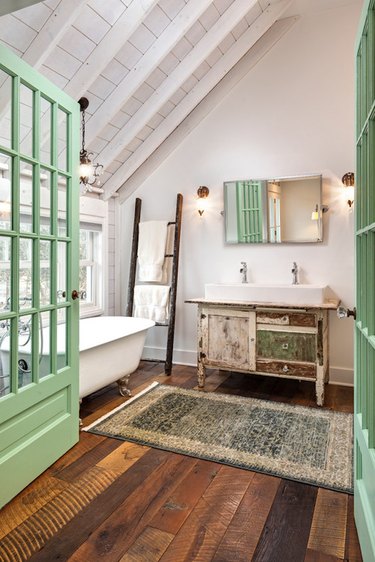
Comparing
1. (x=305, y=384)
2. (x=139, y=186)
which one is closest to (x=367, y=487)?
(x=305, y=384)

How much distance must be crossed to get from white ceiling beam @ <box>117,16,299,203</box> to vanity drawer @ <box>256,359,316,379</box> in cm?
241

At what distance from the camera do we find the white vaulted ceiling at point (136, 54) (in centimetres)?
240

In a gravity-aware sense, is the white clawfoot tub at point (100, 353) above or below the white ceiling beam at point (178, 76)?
below

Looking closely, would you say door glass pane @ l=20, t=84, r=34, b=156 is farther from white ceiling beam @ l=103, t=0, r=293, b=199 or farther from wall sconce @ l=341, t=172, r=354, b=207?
wall sconce @ l=341, t=172, r=354, b=207

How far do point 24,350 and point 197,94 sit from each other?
9.79ft

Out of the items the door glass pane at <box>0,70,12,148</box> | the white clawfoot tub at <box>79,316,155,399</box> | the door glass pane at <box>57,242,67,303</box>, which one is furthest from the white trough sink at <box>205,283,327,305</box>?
the door glass pane at <box>0,70,12,148</box>

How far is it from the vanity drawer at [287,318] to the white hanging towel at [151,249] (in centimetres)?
135

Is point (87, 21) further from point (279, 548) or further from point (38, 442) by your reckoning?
point (279, 548)


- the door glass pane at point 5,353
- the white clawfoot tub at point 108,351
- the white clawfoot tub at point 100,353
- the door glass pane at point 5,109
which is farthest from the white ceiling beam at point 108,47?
the white clawfoot tub at point 108,351

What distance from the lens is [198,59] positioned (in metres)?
3.29

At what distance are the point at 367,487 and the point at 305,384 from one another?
2287 millimetres

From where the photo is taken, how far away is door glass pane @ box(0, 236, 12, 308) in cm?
186

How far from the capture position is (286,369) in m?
3.18

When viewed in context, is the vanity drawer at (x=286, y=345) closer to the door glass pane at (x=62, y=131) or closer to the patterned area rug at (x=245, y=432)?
the patterned area rug at (x=245, y=432)
